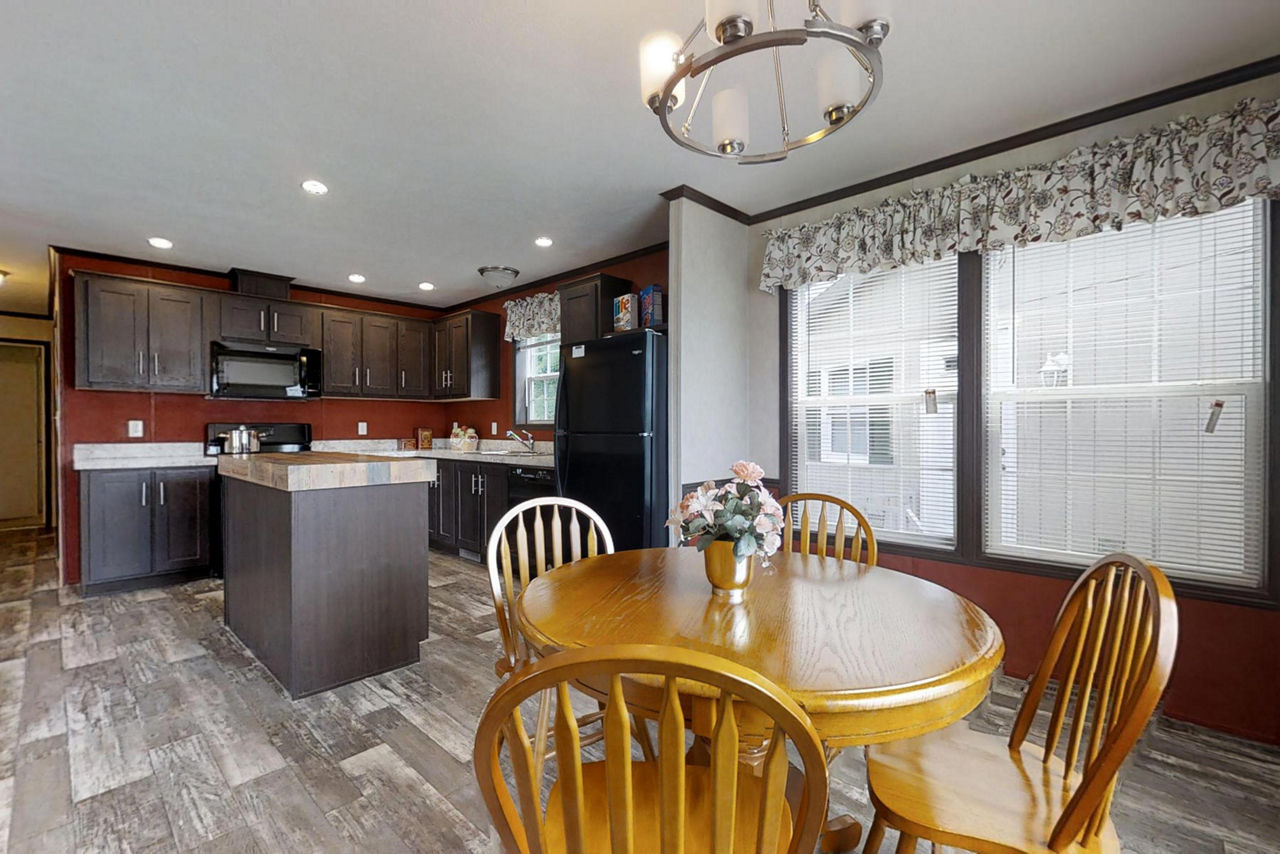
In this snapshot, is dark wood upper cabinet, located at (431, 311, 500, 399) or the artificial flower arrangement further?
dark wood upper cabinet, located at (431, 311, 500, 399)

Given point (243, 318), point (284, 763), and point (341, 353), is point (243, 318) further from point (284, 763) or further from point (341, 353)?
point (284, 763)

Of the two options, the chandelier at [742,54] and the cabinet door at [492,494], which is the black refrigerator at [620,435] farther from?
the chandelier at [742,54]

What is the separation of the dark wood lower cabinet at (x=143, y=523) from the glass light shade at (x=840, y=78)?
196 inches

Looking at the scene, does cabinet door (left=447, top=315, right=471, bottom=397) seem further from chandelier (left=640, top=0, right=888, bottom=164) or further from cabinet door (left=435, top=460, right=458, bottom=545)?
chandelier (left=640, top=0, right=888, bottom=164)

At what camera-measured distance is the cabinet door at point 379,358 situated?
5.50 m

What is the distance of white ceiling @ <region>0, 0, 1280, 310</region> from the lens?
1872 millimetres

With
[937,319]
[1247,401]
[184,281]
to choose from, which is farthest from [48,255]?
[1247,401]

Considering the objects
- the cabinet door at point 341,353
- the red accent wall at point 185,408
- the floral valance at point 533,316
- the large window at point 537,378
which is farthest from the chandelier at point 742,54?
the cabinet door at point 341,353

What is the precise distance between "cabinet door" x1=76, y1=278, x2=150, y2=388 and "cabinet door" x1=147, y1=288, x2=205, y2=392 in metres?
0.06

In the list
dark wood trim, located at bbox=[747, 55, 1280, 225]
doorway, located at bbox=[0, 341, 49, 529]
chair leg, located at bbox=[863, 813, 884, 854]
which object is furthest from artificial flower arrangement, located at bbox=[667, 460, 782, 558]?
doorway, located at bbox=[0, 341, 49, 529]

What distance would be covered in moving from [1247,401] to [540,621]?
273 centimetres

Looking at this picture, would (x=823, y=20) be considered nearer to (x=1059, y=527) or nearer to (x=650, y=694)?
(x=650, y=694)

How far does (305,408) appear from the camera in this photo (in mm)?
5426

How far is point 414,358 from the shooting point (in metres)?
5.87
